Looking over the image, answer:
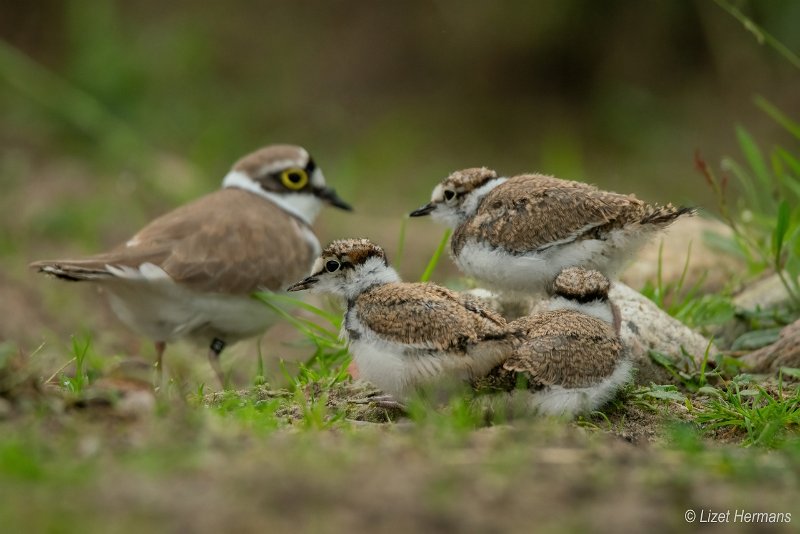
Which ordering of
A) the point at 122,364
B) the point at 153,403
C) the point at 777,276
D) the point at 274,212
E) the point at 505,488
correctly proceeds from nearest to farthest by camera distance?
1. the point at 505,488
2. the point at 153,403
3. the point at 122,364
4. the point at 777,276
5. the point at 274,212

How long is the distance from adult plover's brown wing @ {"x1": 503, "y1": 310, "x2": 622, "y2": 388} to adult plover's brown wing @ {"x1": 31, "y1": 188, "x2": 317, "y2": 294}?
198cm

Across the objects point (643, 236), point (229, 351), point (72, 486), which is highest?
point (643, 236)

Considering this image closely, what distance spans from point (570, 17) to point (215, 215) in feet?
20.1

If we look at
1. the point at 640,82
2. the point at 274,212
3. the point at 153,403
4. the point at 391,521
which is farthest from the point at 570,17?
the point at 391,521

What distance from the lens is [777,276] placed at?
6137mm

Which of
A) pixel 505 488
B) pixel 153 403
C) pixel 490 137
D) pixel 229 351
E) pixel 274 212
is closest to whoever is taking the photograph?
pixel 505 488

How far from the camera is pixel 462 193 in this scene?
5.46 m

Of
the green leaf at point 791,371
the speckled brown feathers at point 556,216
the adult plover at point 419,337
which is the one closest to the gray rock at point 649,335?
the green leaf at point 791,371

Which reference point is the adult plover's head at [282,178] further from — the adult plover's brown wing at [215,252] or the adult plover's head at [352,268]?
the adult plover's head at [352,268]

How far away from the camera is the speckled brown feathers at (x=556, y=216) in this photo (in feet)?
16.3

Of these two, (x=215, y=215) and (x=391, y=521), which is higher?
(x=215, y=215)

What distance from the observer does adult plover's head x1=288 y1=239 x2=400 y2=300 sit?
4844mm

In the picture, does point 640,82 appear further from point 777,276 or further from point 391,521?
point 391,521

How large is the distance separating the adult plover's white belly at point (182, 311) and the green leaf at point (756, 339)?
2.44 metres
